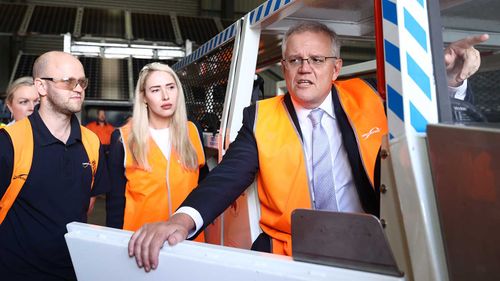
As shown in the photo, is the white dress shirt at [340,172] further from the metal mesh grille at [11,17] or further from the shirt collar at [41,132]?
the metal mesh grille at [11,17]

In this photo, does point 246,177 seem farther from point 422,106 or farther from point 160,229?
point 422,106

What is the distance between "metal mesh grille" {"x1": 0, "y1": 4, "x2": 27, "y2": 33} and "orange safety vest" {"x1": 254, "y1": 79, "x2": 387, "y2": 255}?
653cm

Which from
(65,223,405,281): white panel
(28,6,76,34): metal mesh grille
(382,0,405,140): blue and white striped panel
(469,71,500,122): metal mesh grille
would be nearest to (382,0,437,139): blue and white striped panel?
(382,0,405,140): blue and white striped panel

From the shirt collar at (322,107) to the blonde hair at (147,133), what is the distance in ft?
3.05

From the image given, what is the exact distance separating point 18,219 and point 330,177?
49.9 inches

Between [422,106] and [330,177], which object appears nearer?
[422,106]

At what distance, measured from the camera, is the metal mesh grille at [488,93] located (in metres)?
1.02

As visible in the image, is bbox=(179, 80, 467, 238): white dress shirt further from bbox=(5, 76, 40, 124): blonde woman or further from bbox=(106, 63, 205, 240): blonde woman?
bbox=(5, 76, 40, 124): blonde woman

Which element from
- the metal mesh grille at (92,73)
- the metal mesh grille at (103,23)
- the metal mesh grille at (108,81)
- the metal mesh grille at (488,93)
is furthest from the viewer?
the metal mesh grille at (103,23)

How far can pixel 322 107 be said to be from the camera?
1.72 metres

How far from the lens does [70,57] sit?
206 centimetres

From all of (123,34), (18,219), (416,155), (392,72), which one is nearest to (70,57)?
(18,219)

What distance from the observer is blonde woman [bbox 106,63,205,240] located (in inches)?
94.0

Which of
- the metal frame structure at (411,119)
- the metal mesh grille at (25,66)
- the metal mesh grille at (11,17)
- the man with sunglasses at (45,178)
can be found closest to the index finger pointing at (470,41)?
the metal frame structure at (411,119)
